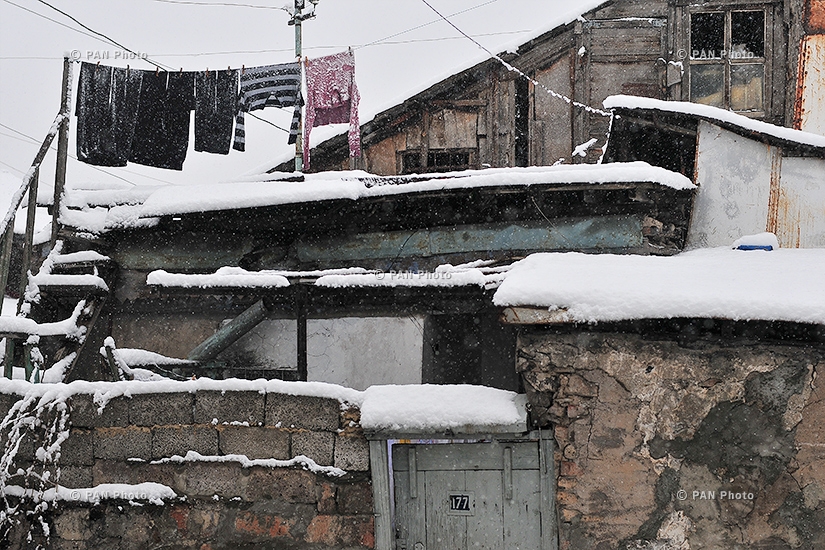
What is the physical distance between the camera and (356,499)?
18.7 ft

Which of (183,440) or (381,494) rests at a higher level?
(183,440)

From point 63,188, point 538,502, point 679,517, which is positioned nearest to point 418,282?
point 538,502

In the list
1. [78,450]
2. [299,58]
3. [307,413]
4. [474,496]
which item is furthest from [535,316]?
[299,58]

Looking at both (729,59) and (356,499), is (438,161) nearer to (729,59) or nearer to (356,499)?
(729,59)

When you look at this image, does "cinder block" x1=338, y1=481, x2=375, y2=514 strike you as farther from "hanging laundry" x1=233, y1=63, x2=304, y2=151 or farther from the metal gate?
"hanging laundry" x1=233, y1=63, x2=304, y2=151

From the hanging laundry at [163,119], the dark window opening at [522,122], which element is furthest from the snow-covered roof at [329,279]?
the dark window opening at [522,122]

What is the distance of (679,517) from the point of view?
17.3 feet

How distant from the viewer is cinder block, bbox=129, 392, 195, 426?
5898mm

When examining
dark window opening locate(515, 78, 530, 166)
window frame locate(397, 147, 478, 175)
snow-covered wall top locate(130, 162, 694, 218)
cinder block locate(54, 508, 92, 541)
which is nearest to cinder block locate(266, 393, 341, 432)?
cinder block locate(54, 508, 92, 541)

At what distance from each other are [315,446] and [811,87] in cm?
1027

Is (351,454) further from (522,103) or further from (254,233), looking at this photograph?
(522,103)

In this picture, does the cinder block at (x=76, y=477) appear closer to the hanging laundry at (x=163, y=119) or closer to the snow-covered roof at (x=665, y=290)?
the snow-covered roof at (x=665, y=290)

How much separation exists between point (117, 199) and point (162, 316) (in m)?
1.54

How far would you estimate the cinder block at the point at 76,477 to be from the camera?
5938 mm
